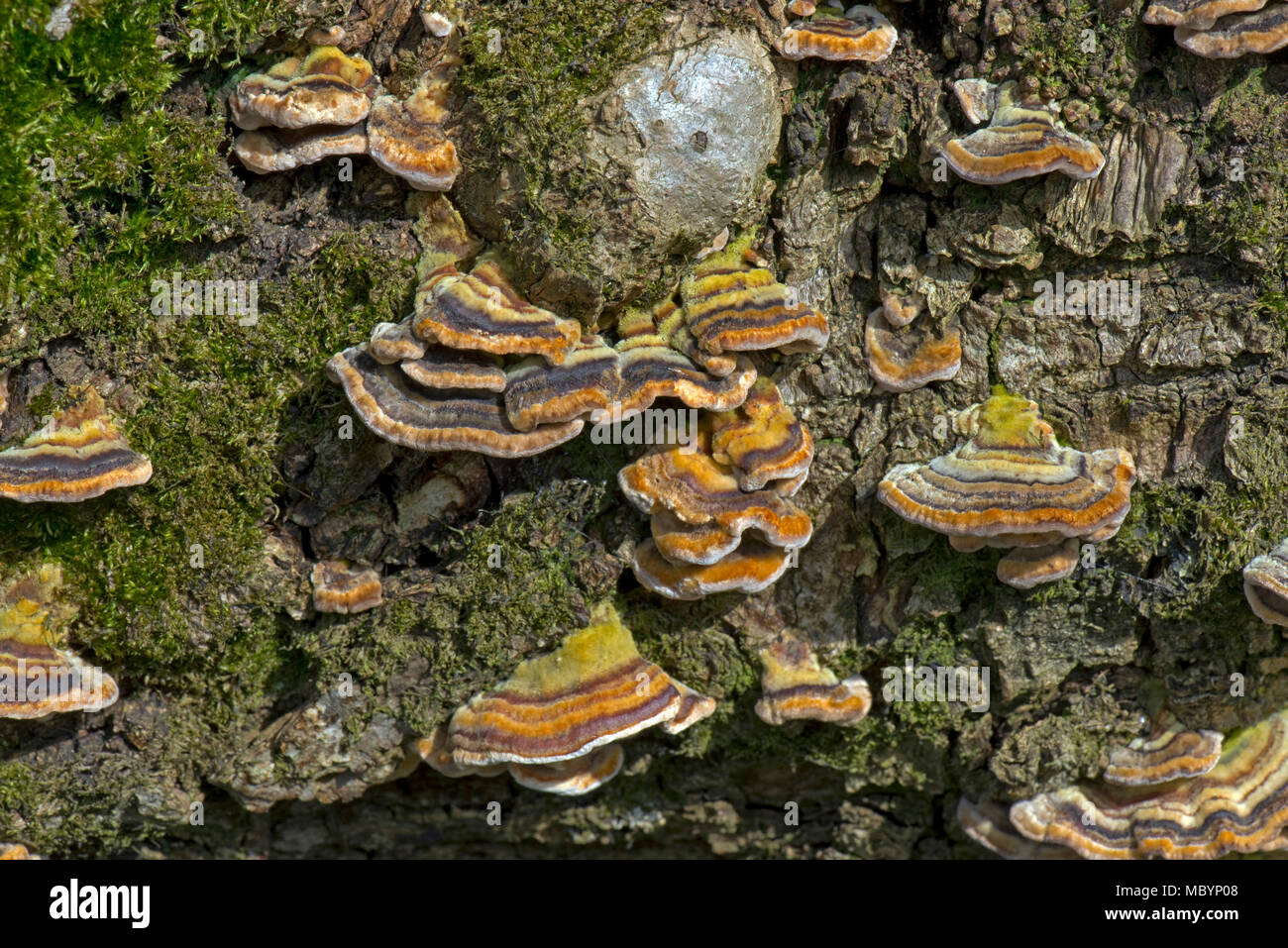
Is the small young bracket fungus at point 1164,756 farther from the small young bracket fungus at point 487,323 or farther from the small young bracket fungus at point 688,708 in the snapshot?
the small young bracket fungus at point 487,323

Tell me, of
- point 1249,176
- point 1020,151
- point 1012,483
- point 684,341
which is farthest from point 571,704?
point 1249,176

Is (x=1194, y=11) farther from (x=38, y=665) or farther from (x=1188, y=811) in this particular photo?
(x=38, y=665)

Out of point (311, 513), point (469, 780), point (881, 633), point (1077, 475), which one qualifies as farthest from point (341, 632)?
point (1077, 475)

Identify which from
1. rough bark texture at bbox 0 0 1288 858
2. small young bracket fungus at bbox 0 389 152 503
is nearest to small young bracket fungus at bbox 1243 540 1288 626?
rough bark texture at bbox 0 0 1288 858

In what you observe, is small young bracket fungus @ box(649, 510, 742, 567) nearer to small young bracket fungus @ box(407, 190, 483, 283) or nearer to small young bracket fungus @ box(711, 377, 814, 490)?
small young bracket fungus @ box(711, 377, 814, 490)

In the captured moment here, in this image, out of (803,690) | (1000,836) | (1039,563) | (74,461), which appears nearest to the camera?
(74,461)

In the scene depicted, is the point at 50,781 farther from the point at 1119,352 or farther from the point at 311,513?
the point at 1119,352
